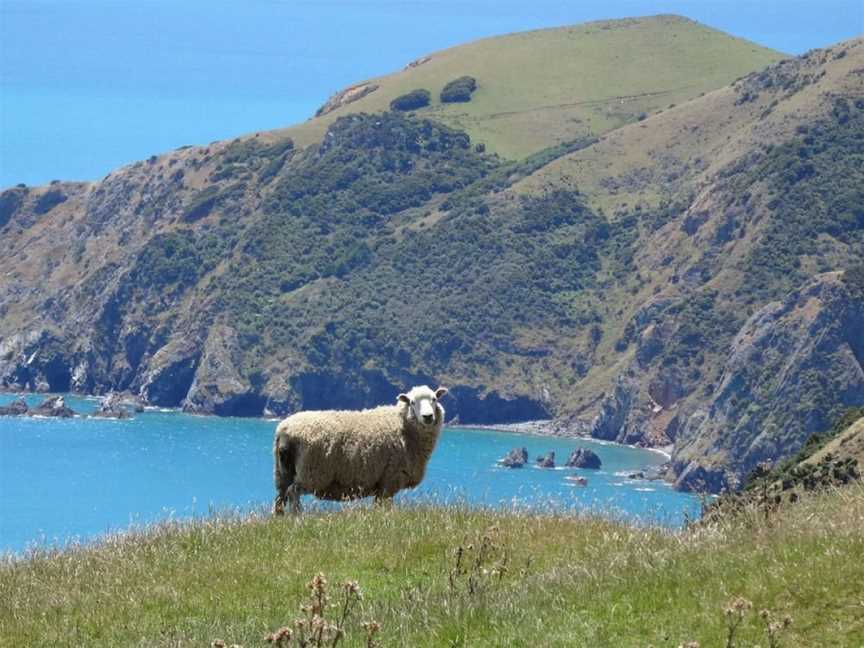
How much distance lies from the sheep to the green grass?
3.03 metres

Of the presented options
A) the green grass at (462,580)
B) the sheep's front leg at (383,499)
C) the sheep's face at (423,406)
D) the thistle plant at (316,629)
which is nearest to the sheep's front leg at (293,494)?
the sheep's front leg at (383,499)

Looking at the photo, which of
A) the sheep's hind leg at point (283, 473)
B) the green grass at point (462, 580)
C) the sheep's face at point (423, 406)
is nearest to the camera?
the green grass at point (462, 580)

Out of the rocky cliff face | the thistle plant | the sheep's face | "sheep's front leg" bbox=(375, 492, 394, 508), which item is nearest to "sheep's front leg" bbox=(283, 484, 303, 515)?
"sheep's front leg" bbox=(375, 492, 394, 508)

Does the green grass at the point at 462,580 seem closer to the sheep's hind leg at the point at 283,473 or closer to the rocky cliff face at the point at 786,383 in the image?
the sheep's hind leg at the point at 283,473

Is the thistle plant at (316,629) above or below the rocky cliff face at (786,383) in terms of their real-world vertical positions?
above

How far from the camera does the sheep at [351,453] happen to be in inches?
814

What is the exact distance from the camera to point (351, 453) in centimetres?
2064

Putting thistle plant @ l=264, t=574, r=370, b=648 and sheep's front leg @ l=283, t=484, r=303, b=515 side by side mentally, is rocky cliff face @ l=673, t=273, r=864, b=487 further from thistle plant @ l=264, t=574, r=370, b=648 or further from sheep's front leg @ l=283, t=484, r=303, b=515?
thistle plant @ l=264, t=574, r=370, b=648

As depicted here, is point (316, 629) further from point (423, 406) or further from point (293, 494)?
point (423, 406)

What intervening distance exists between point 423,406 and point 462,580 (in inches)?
275

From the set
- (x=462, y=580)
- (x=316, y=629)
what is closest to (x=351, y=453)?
(x=462, y=580)

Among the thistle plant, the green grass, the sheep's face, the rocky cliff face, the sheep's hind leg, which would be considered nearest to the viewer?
the thistle plant

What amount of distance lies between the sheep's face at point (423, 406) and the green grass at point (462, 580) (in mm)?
3615

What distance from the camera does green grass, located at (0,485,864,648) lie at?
12.0 meters
